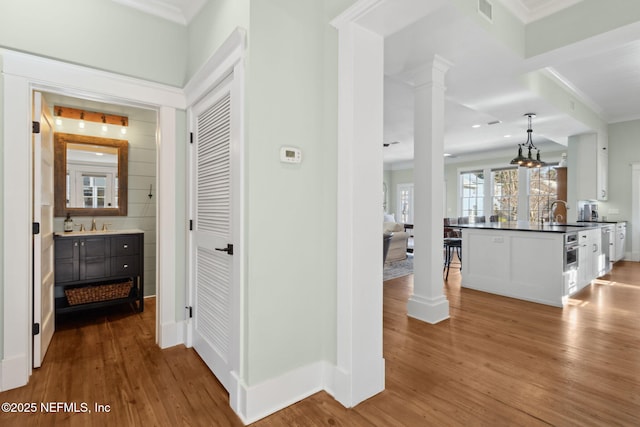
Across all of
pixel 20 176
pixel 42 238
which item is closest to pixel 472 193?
pixel 42 238

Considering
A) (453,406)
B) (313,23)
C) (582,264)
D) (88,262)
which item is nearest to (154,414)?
(453,406)

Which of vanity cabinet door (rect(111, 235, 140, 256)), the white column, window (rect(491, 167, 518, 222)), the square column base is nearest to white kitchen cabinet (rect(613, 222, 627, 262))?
window (rect(491, 167, 518, 222))

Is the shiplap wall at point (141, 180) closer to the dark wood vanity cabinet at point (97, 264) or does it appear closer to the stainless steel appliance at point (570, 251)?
the dark wood vanity cabinet at point (97, 264)

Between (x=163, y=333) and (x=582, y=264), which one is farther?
(x=582, y=264)

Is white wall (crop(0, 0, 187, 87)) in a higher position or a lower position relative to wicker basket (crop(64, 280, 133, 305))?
higher

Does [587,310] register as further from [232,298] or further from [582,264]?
[232,298]

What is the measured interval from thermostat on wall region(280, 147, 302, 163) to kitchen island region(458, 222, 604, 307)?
11.5ft

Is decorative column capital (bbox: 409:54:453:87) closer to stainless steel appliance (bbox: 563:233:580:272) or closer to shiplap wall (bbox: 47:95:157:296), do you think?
stainless steel appliance (bbox: 563:233:580:272)

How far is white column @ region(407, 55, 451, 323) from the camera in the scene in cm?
316

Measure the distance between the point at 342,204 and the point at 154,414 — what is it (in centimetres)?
163

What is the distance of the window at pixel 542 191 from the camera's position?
8.08 metres

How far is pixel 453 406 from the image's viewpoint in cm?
184

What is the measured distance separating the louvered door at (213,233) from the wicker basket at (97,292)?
1442mm

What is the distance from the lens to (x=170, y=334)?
265 centimetres
